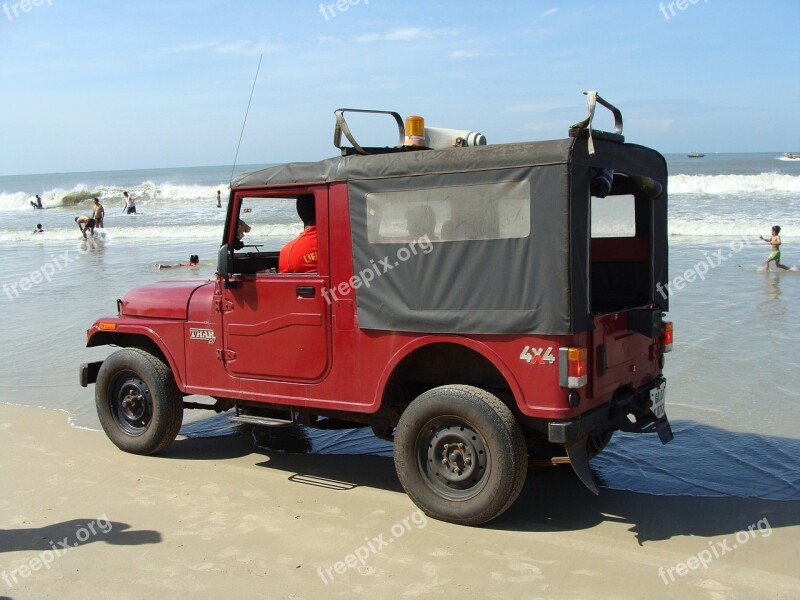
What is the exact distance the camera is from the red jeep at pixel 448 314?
442 centimetres

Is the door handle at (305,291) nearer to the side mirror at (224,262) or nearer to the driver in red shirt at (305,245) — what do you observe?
the driver in red shirt at (305,245)

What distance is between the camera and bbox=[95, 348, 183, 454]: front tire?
6145mm

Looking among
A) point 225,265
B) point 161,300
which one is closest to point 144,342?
point 161,300

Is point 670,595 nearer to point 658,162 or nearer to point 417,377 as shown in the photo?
point 417,377

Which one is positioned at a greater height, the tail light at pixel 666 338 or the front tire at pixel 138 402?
the tail light at pixel 666 338

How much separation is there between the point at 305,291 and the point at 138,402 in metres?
2.06

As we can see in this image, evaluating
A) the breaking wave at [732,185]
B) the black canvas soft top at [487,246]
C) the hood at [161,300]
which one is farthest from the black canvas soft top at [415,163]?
the breaking wave at [732,185]

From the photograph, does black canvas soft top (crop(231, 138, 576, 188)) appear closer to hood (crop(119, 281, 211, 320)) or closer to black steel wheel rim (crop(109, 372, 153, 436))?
hood (crop(119, 281, 211, 320))

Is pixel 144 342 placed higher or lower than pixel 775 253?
lower

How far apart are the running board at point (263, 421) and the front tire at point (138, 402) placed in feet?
2.37

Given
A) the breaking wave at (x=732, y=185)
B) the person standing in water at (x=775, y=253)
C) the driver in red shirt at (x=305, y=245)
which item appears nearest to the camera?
the driver in red shirt at (x=305, y=245)

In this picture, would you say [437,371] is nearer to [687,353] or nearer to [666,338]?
[666,338]

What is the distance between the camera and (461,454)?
4.77 meters

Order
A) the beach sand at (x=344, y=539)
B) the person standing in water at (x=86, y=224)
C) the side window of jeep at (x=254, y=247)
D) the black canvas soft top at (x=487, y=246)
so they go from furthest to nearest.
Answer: the person standing in water at (x=86, y=224)
the side window of jeep at (x=254, y=247)
the black canvas soft top at (x=487, y=246)
the beach sand at (x=344, y=539)
